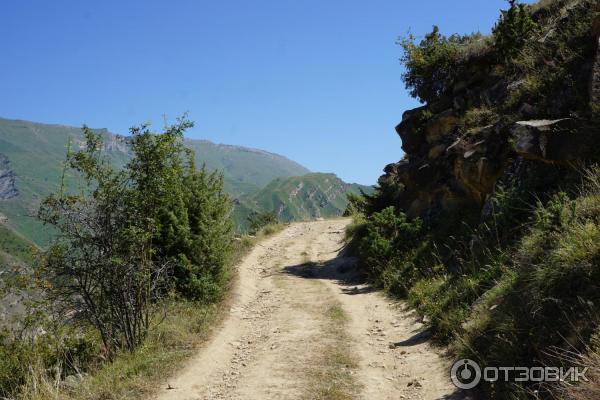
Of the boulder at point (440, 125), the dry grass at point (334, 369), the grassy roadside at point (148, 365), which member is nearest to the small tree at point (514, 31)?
the boulder at point (440, 125)

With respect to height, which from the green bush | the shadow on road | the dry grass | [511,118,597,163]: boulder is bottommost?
the dry grass

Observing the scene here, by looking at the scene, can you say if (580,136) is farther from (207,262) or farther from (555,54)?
(207,262)

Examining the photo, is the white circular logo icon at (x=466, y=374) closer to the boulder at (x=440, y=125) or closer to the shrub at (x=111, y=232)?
the shrub at (x=111, y=232)

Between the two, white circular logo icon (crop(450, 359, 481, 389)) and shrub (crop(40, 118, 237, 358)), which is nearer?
white circular logo icon (crop(450, 359, 481, 389))

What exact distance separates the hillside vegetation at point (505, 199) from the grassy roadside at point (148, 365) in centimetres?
534

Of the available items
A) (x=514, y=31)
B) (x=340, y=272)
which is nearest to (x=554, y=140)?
(x=514, y=31)

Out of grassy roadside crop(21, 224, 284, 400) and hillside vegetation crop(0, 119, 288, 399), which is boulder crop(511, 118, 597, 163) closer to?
hillside vegetation crop(0, 119, 288, 399)

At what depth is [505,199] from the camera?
1055 cm

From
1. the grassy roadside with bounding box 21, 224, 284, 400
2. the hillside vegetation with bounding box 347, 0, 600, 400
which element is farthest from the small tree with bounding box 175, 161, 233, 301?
the hillside vegetation with bounding box 347, 0, 600, 400

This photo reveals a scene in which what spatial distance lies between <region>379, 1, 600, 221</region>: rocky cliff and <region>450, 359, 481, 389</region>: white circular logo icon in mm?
4981

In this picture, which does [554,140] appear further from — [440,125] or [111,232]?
[111,232]

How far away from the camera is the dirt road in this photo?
7.35 m

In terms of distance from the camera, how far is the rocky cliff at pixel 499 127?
9.72 meters

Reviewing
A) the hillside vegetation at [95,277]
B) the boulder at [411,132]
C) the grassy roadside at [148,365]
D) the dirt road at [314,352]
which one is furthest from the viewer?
the boulder at [411,132]
